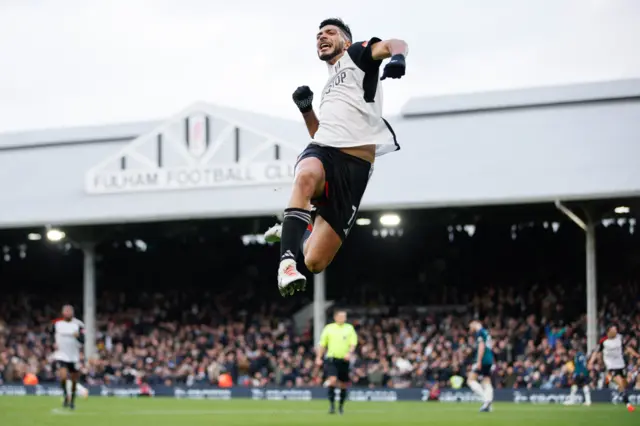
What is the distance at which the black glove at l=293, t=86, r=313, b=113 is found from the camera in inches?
332

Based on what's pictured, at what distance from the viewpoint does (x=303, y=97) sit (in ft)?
27.7

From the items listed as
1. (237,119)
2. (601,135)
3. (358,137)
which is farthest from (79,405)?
(358,137)

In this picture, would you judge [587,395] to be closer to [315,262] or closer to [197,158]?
[197,158]

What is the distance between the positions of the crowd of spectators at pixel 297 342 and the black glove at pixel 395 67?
1823 cm

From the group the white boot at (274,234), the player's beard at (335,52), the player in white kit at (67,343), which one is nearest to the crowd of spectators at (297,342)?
the player in white kit at (67,343)

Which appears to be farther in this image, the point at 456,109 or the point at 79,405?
the point at 456,109

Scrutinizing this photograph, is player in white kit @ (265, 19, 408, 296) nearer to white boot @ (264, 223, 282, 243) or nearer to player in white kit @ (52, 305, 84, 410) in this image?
white boot @ (264, 223, 282, 243)

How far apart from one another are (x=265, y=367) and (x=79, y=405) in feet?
23.2

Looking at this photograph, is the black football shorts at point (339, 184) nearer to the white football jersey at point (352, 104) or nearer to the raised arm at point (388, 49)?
the white football jersey at point (352, 104)

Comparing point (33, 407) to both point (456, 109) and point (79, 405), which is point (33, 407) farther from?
point (456, 109)

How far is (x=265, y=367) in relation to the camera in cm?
2909

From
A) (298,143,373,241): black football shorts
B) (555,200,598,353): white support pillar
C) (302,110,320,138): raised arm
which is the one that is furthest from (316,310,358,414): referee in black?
(298,143,373,241): black football shorts

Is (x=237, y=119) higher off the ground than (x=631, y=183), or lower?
higher

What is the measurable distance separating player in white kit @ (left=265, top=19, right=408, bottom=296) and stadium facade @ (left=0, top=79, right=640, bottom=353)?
16874 millimetres
